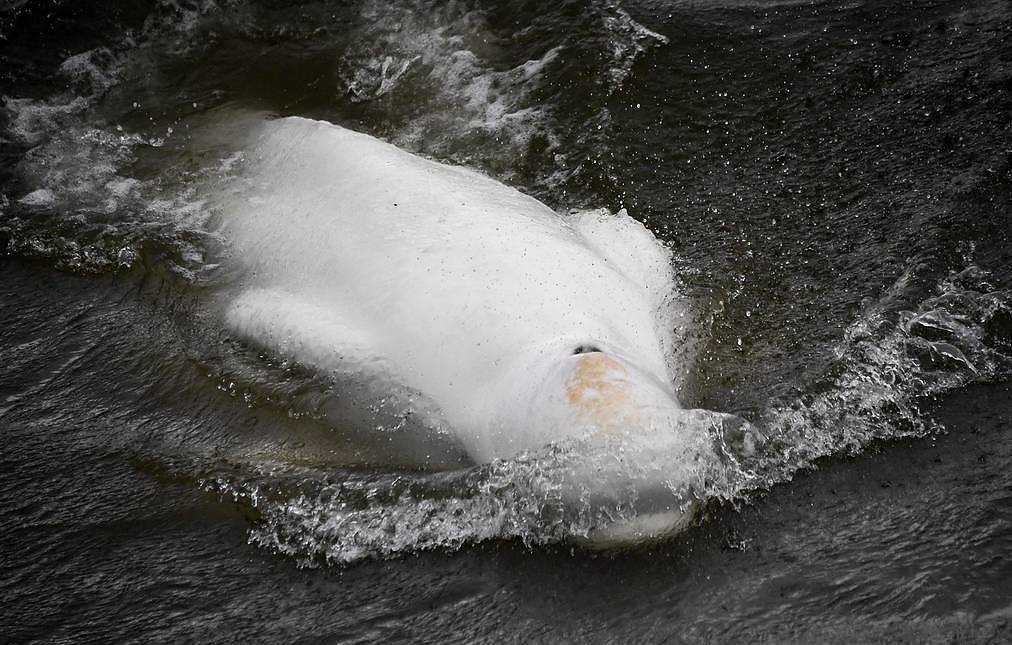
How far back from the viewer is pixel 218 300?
4.88 metres

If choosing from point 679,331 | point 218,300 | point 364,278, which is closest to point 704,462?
point 679,331

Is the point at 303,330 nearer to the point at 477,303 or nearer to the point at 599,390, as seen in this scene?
the point at 477,303

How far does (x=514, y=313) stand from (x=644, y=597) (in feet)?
4.10

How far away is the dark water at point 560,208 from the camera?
→ 312 cm

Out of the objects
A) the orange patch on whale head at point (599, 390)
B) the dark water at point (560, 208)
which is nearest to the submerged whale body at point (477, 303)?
the orange patch on whale head at point (599, 390)

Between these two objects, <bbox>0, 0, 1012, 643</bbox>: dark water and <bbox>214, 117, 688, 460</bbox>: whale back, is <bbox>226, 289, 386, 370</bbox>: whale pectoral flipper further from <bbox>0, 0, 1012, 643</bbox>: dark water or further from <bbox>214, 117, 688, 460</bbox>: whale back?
<bbox>0, 0, 1012, 643</bbox>: dark water

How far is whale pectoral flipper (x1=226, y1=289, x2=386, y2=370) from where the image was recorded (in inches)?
160

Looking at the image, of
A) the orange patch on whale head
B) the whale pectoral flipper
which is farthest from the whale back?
the orange patch on whale head

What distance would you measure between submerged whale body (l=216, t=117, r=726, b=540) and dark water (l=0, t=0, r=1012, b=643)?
191 millimetres

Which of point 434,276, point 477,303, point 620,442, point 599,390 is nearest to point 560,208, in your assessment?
point 434,276

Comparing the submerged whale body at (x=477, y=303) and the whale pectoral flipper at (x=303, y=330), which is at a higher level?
the submerged whale body at (x=477, y=303)

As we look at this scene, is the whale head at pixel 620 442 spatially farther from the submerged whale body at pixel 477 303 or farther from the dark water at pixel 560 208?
the dark water at pixel 560 208

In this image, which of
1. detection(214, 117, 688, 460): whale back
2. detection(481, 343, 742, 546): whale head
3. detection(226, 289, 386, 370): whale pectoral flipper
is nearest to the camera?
detection(481, 343, 742, 546): whale head

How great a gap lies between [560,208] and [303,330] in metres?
1.74
